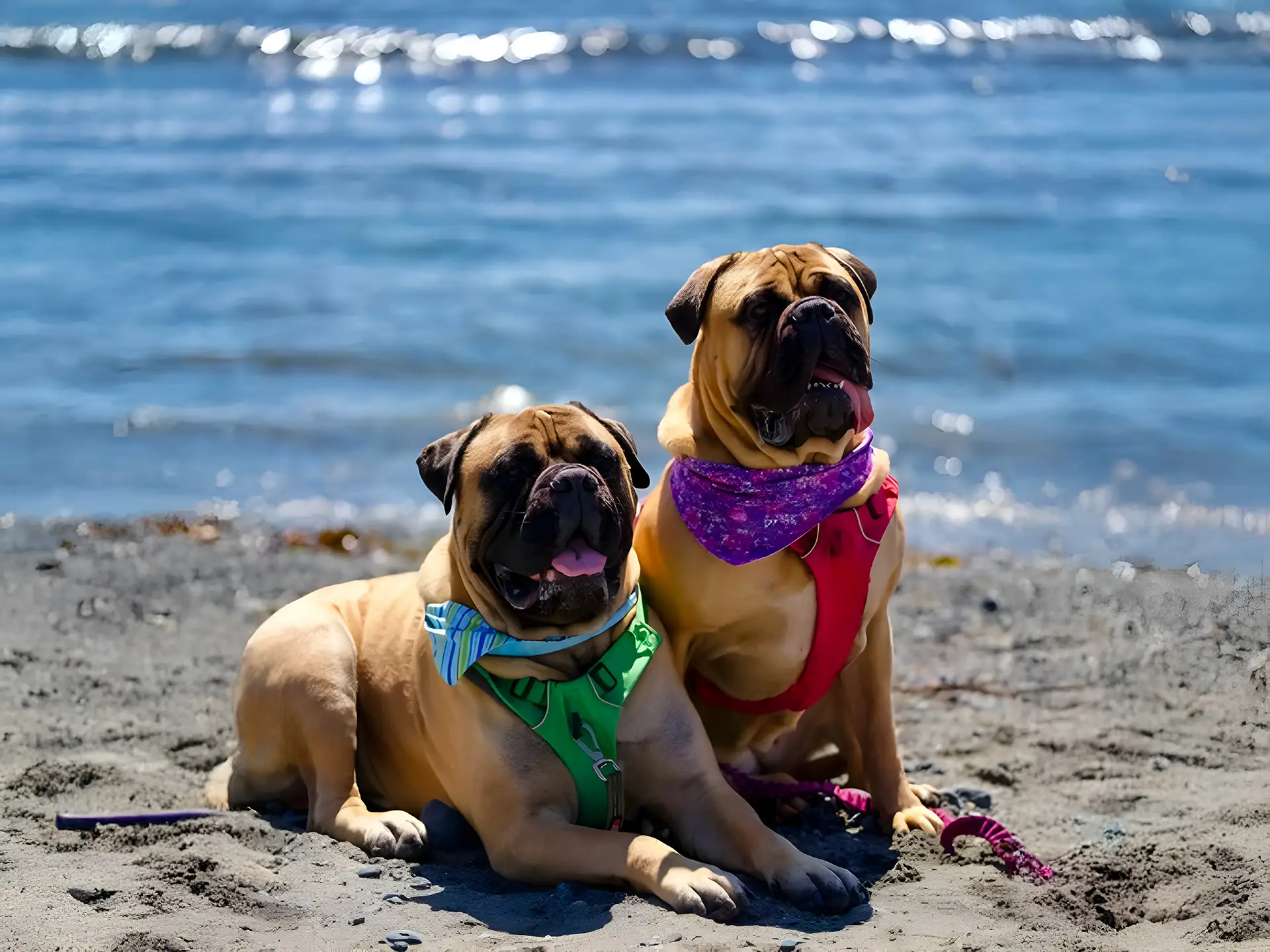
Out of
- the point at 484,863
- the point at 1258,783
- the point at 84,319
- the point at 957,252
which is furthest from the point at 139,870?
the point at 957,252

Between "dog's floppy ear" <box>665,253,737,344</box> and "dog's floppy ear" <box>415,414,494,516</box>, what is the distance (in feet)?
2.19

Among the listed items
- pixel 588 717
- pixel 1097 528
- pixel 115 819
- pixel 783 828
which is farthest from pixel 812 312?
pixel 1097 528

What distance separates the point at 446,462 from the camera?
474 centimetres

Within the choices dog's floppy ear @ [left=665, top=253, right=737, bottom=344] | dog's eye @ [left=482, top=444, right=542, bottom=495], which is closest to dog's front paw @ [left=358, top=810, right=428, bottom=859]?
dog's eye @ [left=482, top=444, right=542, bottom=495]

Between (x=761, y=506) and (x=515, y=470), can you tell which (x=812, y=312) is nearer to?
(x=761, y=506)

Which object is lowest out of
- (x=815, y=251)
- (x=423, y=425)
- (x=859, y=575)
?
(x=423, y=425)

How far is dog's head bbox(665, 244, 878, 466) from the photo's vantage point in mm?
4566

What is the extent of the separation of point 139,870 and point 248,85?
74.9ft

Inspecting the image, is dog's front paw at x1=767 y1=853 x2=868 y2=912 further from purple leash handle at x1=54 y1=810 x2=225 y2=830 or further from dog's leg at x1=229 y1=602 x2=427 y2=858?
purple leash handle at x1=54 y1=810 x2=225 y2=830

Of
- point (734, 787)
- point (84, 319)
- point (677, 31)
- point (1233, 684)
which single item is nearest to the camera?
point (734, 787)

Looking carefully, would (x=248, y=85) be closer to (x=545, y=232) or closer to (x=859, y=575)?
(x=545, y=232)

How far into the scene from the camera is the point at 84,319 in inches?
537

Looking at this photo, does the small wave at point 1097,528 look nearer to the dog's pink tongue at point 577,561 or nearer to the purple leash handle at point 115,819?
the dog's pink tongue at point 577,561

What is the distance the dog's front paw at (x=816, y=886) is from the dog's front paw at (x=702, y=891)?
147 mm
